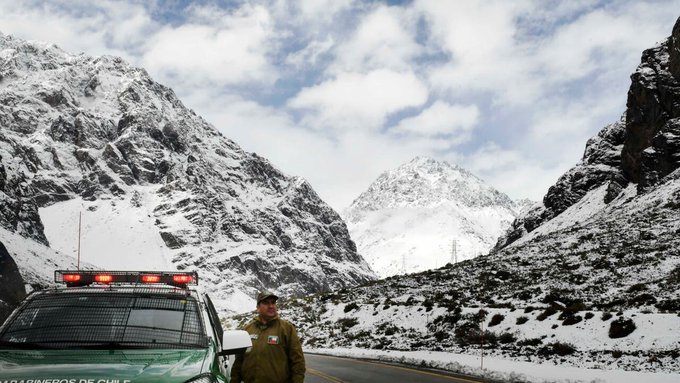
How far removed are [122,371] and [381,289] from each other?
184ft

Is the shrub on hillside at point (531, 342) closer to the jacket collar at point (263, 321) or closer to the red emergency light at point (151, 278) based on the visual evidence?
the jacket collar at point (263, 321)

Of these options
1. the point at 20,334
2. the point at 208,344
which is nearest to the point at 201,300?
the point at 208,344

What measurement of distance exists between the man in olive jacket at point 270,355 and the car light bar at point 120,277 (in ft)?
2.99

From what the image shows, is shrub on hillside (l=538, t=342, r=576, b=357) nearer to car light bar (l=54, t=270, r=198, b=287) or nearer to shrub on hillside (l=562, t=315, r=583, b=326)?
shrub on hillside (l=562, t=315, r=583, b=326)

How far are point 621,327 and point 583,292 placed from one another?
61.3 feet

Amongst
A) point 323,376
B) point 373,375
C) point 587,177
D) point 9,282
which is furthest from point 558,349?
point 9,282

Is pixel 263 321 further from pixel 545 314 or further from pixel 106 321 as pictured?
pixel 545 314

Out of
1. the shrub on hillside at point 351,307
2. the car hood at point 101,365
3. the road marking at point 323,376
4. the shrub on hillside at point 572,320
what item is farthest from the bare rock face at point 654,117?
the car hood at point 101,365

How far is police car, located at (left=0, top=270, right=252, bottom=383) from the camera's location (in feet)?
14.0

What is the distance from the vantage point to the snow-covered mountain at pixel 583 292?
23461mm

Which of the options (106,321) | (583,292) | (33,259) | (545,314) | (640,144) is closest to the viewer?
(106,321)

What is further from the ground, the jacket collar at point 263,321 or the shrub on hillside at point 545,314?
the shrub on hillside at point 545,314

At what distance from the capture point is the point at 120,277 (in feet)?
21.7

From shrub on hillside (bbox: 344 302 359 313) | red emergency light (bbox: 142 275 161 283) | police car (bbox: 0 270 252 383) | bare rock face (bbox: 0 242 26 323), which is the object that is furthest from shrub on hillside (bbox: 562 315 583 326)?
bare rock face (bbox: 0 242 26 323)
